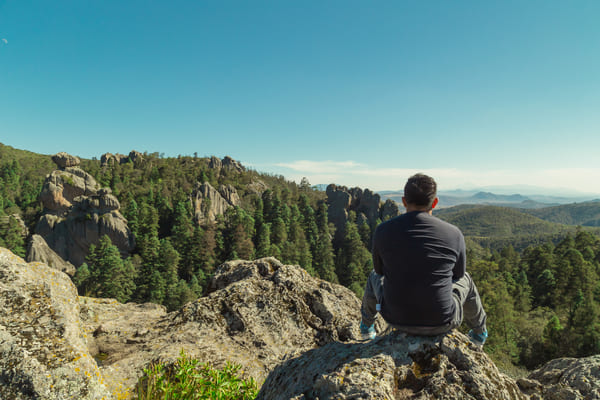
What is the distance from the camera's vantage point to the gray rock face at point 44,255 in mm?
43469

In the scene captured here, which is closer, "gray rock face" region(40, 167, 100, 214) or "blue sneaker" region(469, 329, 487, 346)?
"blue sneaker" region(469, 329, 487, 346)

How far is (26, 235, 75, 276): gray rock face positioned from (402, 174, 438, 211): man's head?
55.8 m

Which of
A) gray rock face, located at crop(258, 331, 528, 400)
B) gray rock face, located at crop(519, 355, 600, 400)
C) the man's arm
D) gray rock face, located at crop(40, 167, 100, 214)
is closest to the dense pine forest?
gray rock face, located at crop(40, 167, 100, 214)

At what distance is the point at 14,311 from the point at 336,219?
8241 centimetres

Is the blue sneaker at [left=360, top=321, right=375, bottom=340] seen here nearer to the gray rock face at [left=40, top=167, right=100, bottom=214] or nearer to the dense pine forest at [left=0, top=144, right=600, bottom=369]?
the dense pine forest at [left=0, top=144, right=600, bottom=369]

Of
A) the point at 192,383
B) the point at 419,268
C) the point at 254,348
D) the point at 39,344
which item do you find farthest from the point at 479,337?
the point at 39,344

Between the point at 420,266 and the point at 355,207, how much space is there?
8713 centimetres

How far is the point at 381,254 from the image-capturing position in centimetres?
287

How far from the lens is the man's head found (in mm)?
2843

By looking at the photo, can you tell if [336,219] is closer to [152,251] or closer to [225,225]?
[225,225]

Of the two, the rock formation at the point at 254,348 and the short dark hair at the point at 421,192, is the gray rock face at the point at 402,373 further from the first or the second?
the short dark hair at the point at 421,192

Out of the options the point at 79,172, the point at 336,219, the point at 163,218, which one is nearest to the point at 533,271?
the point at 336,219

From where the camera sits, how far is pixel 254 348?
4914 mm

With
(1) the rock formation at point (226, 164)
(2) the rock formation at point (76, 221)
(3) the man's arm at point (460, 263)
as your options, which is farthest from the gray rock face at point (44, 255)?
(1) the rock formation at point (226, 164)
